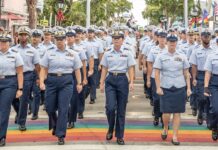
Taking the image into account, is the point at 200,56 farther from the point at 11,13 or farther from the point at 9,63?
the point at 11,13

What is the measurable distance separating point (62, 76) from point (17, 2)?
4555 cm

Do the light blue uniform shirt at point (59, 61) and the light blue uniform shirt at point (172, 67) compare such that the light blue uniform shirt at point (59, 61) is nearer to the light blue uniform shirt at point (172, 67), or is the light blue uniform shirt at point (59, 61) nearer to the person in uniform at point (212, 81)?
the light blue uniform shirt at point (172, 67)

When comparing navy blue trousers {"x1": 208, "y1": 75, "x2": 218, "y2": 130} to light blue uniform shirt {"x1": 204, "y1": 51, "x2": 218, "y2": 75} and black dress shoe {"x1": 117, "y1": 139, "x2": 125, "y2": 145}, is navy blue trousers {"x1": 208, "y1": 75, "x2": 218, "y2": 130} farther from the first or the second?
black dress shoe {"x1": 117, "y1": 139, "x2": 125, "y2": 145}

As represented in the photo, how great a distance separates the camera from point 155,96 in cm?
1079

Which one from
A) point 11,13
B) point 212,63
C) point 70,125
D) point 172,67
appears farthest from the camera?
point 11,13

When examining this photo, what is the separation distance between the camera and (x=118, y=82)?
896 centimetres

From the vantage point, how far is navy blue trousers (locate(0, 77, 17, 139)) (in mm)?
8789

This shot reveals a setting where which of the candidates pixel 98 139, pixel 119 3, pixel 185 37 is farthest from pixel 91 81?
pixel 119 3

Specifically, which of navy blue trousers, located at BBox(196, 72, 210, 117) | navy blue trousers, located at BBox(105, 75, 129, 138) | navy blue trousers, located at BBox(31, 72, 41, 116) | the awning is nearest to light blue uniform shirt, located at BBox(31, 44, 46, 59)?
navy blue trousers, located at BBox(31, 72, 41, 116)

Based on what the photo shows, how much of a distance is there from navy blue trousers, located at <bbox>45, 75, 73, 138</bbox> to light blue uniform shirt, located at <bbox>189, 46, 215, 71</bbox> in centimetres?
316

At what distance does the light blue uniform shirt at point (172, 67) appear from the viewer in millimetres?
8961

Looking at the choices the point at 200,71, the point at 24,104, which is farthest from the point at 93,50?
the point at 24,104

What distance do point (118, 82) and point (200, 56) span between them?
A: 8.71ft

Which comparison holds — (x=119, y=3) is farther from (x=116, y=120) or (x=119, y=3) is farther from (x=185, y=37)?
(x=116, y=120)
